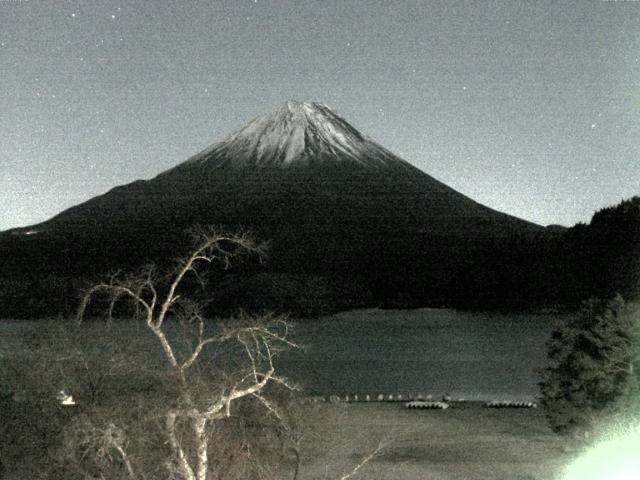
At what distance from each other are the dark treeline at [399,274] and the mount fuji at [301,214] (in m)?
0.47

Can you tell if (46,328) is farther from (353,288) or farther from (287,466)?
(353,288)

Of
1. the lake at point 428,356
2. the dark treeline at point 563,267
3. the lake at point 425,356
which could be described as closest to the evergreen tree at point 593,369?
the lake at point 425,356

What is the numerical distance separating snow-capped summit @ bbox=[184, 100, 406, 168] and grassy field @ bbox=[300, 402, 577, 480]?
4930 inches

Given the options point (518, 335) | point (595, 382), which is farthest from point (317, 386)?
point (518, 335)

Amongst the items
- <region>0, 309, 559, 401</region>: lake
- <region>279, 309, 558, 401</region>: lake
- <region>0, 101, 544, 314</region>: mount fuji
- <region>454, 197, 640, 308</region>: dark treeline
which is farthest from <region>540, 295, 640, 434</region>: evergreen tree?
<region>0, 101, 544, 314</region>: mount fuji

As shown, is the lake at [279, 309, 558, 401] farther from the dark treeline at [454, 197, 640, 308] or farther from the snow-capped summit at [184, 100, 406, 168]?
the snow-capped summit at [184, 100, 406, 168]

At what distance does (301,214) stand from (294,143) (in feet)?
60.0

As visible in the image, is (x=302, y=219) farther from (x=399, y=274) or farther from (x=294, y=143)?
(x=399, y=274)

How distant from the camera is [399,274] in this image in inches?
4852

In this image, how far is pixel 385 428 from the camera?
70.3 ft

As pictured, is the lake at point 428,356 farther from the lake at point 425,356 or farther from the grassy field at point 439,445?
the grassy field at point 439,445

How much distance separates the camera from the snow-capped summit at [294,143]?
490 ft

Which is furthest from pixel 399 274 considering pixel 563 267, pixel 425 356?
pixel 425 356

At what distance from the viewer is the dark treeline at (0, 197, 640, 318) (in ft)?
264
